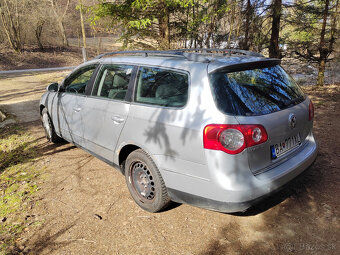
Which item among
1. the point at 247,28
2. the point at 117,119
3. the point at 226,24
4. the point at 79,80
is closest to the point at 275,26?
the point at 247,28

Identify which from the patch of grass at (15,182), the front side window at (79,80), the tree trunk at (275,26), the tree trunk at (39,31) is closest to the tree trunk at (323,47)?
the tree trunk at (275,26)

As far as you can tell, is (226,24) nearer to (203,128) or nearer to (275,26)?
(275,26)

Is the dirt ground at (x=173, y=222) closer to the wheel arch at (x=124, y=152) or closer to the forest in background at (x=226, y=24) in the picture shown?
the wheel arch at (x=124, y=152)

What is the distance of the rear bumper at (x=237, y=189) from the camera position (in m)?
2.28

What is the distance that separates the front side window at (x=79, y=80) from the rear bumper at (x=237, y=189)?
2414 mm

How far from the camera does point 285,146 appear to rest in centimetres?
262

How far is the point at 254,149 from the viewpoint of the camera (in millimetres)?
2318

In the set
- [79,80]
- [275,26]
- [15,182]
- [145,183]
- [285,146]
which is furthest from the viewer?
[275,26]

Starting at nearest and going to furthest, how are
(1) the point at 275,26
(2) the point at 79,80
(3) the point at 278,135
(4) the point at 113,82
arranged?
(3) the point at 278,135, (4) the point at 113,82, (2) the point at 79,80, (1) the point at 275,26

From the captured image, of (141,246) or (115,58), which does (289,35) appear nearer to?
(115,58)

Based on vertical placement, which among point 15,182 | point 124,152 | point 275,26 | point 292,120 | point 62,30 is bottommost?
point 15,182

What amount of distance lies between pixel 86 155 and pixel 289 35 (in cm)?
1238

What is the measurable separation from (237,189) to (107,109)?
6.47ft

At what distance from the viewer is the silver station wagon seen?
2301 mm
